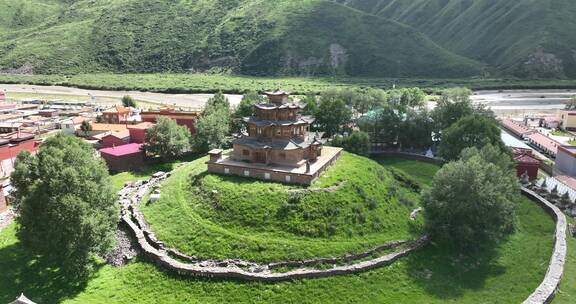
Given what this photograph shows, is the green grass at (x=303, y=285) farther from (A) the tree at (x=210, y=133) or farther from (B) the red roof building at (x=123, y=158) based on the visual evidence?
(A) the tree at (x=210, y=133)

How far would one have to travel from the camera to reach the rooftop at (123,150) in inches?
2859

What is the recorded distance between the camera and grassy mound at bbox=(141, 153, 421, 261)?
45.3 m

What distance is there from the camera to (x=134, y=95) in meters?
164

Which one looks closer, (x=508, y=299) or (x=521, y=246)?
(x=508, y=299)

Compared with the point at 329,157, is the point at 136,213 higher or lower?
lower

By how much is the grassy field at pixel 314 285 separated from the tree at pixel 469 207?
2.75 metres

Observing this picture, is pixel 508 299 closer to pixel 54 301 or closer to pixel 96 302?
pixel 96 302

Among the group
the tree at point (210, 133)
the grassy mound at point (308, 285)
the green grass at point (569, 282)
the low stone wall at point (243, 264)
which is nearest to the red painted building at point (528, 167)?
the green grass at point (569, 282)

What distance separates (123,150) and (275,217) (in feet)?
122

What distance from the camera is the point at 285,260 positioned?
43.5 meters

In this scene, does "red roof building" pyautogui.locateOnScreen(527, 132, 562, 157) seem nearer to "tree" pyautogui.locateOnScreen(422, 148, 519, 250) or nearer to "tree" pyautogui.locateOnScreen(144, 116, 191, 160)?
"tree" pyautogui.locateOnScreen(422, 148, 519, 250)

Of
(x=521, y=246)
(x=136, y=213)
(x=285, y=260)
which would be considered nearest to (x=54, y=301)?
(x=136, y=213)

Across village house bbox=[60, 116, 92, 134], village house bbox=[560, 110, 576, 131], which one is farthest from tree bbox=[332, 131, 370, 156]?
village house bbox=[560, 110, 576, 131]

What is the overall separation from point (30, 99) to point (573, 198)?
6106 inches
